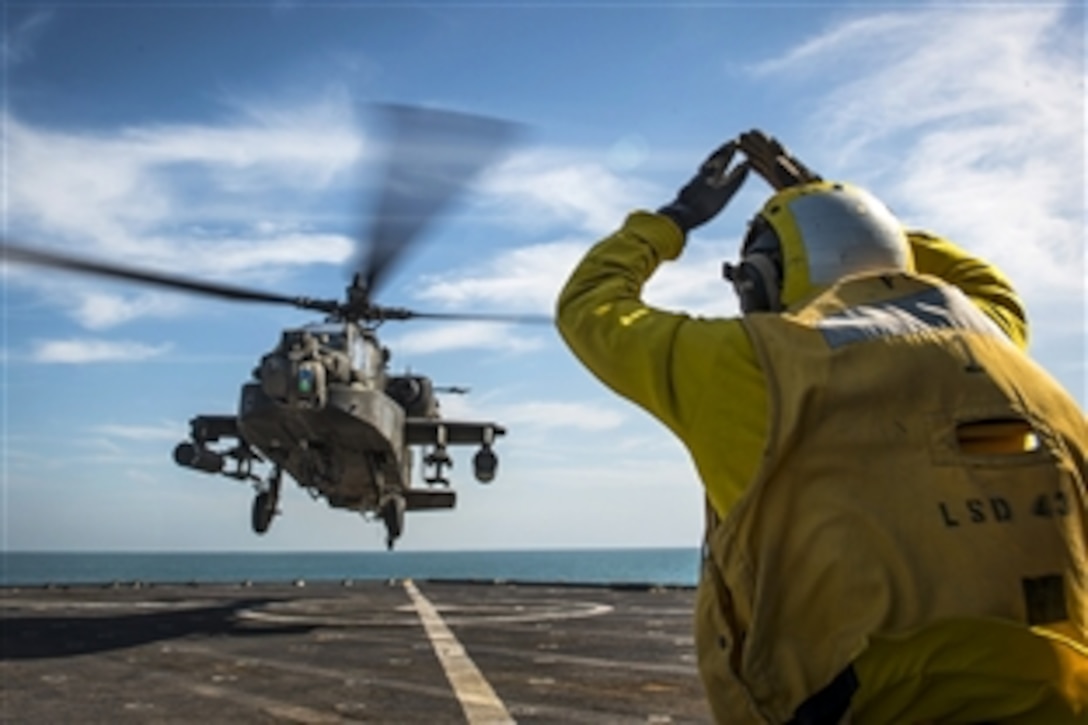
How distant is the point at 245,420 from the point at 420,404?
6087 millimetres

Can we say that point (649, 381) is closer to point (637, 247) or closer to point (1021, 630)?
point (637, 247)

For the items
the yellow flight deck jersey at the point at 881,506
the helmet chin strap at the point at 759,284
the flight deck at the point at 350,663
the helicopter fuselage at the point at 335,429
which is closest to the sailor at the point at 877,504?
the yellow flight deck jersey at the point at 881,506

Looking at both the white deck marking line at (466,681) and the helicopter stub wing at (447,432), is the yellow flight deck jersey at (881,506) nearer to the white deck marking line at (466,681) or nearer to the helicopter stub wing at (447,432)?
the white deck marking line at (466,681)

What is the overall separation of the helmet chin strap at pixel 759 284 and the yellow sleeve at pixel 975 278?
75cm

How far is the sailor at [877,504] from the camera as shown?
6.73 ft

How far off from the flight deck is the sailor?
20.3ft

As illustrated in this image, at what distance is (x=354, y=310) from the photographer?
2016 centimetres

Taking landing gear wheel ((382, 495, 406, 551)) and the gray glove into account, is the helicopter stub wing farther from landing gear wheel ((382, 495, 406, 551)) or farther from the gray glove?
the gray glove

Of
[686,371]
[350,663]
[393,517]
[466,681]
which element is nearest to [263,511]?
[393,517]

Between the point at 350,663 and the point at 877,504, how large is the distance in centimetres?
1081

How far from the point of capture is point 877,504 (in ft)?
6.92

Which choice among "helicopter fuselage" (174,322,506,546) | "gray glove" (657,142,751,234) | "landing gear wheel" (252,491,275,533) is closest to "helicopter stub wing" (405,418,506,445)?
"helicopter fuselage" (174,322,506,546)

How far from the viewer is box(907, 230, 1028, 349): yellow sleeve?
298 cm

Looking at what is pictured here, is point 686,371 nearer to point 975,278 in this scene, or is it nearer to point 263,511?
point 975,278
